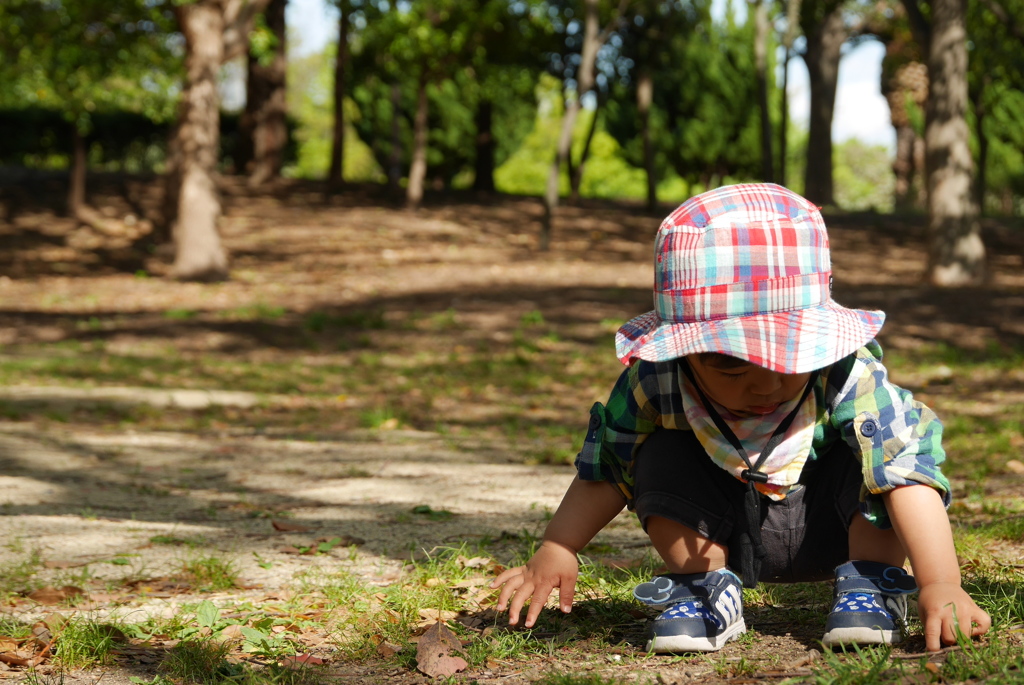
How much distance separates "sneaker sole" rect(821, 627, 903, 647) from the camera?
6.44 feet

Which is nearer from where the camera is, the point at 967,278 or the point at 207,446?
the point at 207,446

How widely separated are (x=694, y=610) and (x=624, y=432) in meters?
0.41

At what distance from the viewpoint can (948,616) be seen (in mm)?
1877

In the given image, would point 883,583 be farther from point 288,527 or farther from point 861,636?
point 288,527

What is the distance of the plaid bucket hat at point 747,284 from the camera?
6.42 feet

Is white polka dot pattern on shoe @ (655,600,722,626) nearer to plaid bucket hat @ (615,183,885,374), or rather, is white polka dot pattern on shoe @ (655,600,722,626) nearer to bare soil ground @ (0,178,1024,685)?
bare soil ground @ (0,178,1024,685)

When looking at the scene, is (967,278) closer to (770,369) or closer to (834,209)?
(834,209)

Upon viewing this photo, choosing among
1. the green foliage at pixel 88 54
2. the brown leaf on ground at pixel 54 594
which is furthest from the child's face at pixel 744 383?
the green foliage at pixel 88 54

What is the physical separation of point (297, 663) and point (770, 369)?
1155 millimetres

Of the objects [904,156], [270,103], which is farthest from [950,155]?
[904,156]

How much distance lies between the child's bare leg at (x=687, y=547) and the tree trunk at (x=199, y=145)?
11.7 metres

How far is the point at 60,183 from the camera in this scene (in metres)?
19.4

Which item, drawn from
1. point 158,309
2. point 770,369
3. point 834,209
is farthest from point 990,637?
point 834,209

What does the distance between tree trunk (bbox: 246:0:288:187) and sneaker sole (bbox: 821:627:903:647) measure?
2061 centimetres
